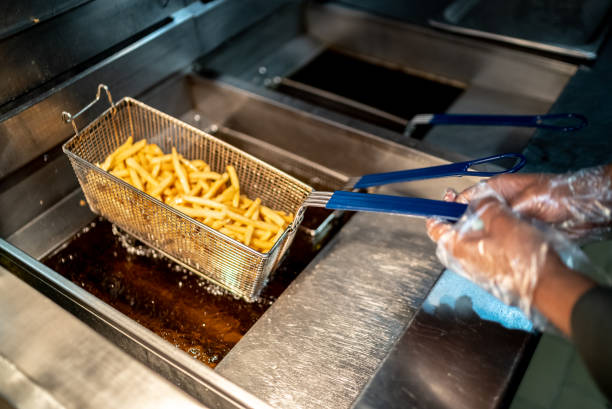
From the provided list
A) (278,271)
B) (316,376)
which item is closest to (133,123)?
(278,271)

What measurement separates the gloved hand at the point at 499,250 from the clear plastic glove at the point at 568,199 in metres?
0.16

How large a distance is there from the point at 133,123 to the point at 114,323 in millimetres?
917

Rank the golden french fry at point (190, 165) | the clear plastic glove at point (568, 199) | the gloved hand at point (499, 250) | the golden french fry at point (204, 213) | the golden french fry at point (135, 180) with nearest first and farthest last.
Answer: the gloved hand at point (499, 250), the clear plastic glove at point (568, 199), the golden french fry at point (204, 213), the golden french fry at point (135, 180), the golden french fry at point (190, 165)

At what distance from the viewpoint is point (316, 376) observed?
53.6 inches

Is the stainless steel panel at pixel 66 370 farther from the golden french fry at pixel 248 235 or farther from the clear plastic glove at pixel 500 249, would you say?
the clear plastic glove at pixel 500 249

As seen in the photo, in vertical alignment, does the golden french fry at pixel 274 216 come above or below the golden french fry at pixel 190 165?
below

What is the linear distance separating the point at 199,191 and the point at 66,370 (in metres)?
0.77

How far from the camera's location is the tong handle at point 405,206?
123cm

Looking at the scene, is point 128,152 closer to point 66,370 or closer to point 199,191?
point 199,191

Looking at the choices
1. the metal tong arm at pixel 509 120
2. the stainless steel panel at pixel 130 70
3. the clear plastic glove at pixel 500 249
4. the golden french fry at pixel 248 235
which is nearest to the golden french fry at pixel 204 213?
the golden french fry at pixel 248 235

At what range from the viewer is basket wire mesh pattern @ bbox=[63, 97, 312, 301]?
4.70 feet

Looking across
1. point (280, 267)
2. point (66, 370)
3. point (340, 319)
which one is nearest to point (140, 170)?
point (280, 267)

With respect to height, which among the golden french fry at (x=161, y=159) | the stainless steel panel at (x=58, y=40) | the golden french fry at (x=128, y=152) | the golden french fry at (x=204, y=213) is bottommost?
the golden french fry at (x=204, y=213)

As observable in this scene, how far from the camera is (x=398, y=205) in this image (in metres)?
1.26
